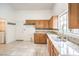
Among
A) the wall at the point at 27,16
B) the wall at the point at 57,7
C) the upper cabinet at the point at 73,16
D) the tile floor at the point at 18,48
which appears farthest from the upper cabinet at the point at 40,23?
the upper cabinet at the point at 73,16

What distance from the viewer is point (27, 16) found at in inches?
84.7

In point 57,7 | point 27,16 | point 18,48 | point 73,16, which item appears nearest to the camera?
point 73,16

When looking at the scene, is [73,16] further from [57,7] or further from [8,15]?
[8,15]

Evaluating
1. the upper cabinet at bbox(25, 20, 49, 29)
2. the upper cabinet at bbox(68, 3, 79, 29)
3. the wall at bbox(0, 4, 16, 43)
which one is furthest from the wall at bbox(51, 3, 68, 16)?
the wall at bbox(0, 4, 16, 43)

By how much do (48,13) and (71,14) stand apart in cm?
64

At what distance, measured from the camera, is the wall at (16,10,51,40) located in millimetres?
2012

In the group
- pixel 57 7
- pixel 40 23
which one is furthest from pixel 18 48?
pixel 57 7

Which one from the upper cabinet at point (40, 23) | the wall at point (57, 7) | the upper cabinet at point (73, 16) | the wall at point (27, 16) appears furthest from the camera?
the upper cabinet at point (40, 23)

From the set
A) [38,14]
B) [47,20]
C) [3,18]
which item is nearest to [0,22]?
[3,18]

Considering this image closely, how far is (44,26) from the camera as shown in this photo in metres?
2.16

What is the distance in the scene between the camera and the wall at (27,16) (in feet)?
6.60

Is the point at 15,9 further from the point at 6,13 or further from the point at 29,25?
the point at 29,25

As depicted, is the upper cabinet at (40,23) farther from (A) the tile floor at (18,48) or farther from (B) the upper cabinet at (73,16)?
(B) the upper cabinet at (73,16)

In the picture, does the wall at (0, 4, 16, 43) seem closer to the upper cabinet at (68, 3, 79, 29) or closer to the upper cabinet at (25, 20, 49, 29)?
the upper cabinet at (25, 20, 49, 29)
